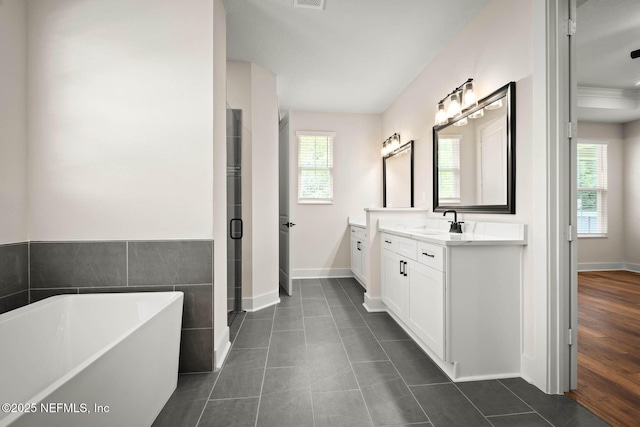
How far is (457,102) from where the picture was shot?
2.71 metres

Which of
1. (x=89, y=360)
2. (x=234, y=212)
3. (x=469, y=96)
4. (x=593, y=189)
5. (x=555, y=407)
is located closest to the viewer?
(x=89, y=360)

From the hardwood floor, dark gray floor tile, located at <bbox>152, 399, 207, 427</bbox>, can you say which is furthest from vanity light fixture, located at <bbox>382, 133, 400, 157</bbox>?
dark gray floor tile, located at <bbox>152, 399, 207, 427</bbox>

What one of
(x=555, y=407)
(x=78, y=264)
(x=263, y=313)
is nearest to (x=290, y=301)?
(x=263, y=313)

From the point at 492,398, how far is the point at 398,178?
10.00ft

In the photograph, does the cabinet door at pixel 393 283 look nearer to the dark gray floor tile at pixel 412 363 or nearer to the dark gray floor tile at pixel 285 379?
the dark gray floor tile at pixel 412 363

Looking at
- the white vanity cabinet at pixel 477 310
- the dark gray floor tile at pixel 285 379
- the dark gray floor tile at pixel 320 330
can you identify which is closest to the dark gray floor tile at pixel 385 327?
the dark gray floor tile at pixel 320 330

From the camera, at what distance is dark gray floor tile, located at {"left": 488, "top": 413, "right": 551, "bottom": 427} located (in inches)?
59.3

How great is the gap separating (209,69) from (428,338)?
2.38m

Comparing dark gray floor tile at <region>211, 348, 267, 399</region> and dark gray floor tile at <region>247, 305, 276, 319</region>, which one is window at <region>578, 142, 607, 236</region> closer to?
dark gray floor tile at <region>247, 305, 276, 319</region>

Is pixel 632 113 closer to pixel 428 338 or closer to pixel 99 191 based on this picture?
pixel 428 338

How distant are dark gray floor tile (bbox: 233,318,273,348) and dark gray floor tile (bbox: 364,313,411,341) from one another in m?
0.95

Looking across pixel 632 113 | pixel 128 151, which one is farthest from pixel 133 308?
pixel 632 113

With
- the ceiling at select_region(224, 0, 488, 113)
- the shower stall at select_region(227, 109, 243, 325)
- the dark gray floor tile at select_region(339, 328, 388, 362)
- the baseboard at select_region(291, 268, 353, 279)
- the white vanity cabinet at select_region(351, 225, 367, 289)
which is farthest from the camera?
the baseboard at select_region(291, 268, 353, 279)

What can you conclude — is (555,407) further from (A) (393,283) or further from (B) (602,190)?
(B) (602,190)
